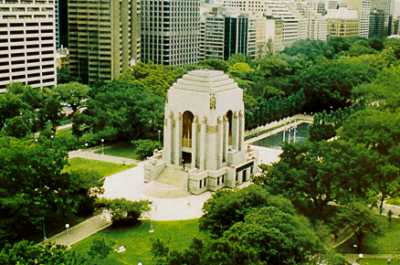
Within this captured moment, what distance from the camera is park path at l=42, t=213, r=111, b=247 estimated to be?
47.9 metres

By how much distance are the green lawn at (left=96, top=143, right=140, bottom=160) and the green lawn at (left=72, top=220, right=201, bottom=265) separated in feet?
71.1

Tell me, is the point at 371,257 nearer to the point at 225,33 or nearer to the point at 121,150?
the point at 121,150

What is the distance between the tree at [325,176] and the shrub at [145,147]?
21477 mm

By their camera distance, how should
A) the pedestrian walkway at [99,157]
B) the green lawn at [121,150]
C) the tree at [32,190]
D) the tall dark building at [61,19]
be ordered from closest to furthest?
1. the tree at [32,190]
2. the pedestrian walkway at [99,157]
3. the green lawn at [121,150]
4. the tall dark building at [61,19]

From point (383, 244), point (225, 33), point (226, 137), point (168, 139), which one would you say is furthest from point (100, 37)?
point (383, 244)

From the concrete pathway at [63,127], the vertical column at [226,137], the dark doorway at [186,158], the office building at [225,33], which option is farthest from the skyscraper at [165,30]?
the vertical column at [226,137]

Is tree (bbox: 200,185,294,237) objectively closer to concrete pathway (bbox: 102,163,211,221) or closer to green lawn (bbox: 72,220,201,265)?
green lawn (bbox: 72,220,201,265)

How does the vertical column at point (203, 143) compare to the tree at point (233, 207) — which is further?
the vertical column at point (203, 143)

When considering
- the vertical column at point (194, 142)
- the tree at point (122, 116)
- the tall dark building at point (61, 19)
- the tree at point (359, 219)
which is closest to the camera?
the tree at point (359, 219)

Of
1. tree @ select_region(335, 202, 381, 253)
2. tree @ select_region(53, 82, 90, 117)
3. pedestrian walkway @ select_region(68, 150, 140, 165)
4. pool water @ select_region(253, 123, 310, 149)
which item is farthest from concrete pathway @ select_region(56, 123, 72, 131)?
tree @ select_region(335, 202, 381, 253)

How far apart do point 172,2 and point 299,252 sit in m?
101

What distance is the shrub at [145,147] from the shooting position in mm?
71000

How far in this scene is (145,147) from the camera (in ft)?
233

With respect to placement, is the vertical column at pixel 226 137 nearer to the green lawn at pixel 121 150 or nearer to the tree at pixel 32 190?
the green lawn at pixel 121 150
